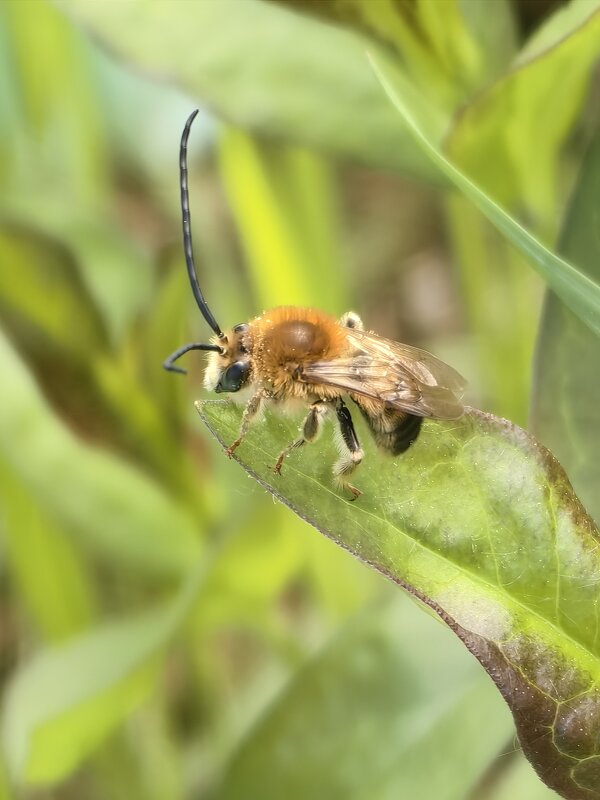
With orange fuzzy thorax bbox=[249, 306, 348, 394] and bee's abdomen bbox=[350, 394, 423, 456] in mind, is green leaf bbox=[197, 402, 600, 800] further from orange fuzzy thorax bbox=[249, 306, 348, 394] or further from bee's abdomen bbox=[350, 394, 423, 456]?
orange fuzzy thorax bbox=[249, 306, 348, 394]

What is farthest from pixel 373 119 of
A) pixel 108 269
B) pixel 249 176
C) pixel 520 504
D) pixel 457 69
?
pixel 520 504

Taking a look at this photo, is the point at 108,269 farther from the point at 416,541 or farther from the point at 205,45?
the point at 416,541

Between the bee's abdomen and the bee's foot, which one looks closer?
the bee's foot

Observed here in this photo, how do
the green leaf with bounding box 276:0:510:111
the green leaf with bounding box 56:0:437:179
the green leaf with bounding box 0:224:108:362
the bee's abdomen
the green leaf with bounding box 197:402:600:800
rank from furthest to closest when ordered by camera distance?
the green leaf with bounding box 0:224:108:362, the green leaf with bounding box 56:0:437:179, the green leaf with bounding box 276:0:510:111, the bee's abdomen, the green leaf with bounding box 197:402:600:800

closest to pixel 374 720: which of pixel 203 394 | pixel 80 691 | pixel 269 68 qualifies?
pixel 80 691

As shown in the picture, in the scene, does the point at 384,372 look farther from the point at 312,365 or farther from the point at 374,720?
the point at 374,720

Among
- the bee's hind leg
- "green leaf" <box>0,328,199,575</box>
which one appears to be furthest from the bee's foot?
"green leaf" <box>0,328,199,575</box>
